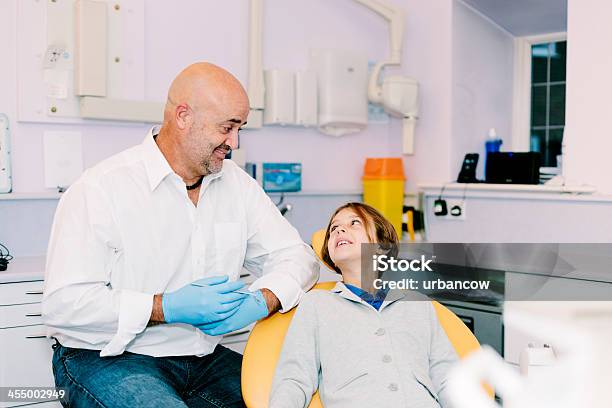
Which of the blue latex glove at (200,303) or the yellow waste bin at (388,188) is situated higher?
the yellow waste bin at (388,188)

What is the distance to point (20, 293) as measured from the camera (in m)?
2.04

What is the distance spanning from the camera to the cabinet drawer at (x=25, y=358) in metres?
2.01

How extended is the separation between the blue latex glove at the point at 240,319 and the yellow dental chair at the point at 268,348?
0.05 m

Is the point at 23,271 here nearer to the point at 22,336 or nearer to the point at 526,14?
the point at 22,336

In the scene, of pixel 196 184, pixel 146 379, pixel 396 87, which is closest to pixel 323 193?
pixel 396 87

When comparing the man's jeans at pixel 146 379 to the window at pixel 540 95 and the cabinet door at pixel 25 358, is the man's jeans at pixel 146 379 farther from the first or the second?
the window at pixel 540 95

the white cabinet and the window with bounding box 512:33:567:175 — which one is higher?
the window with bounding box 512:33:567:175

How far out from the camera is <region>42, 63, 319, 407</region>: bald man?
4.89 feet

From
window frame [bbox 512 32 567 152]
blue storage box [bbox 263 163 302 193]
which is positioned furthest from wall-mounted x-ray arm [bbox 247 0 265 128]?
window frame [bbox 512 32 567 152]

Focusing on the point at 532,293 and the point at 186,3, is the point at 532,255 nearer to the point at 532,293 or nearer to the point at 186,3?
the point at 532,293

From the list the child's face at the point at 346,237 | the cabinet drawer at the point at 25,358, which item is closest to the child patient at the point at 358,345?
the child's face at the point at 346,237

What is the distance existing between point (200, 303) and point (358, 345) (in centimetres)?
40

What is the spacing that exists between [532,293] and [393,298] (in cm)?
102

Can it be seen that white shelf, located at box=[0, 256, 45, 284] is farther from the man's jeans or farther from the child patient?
the child patient
